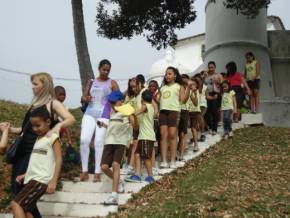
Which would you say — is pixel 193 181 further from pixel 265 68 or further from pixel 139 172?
pixel 265 68

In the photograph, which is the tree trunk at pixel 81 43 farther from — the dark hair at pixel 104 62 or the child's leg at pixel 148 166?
the child's leg at pixel 148 166

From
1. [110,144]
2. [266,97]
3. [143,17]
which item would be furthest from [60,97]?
[266,97]

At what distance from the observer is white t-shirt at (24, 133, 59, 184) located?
5.52m

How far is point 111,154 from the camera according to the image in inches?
304

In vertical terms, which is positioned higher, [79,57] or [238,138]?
[79,57]

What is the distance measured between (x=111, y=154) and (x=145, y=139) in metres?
0.91

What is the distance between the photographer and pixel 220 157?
10117mm

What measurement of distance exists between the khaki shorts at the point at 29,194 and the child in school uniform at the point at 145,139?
115 inches

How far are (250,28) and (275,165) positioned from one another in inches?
448

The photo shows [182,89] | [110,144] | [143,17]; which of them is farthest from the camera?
[143,17]

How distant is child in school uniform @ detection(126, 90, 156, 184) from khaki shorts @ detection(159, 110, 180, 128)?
17.8 inches

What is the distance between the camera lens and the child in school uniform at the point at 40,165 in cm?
542

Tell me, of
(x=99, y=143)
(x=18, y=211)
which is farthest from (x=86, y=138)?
(x=18, y=211)

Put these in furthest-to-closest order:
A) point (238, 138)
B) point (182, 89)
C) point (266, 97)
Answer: point (266, 97)
point (238, 138)
point (182, 89)
